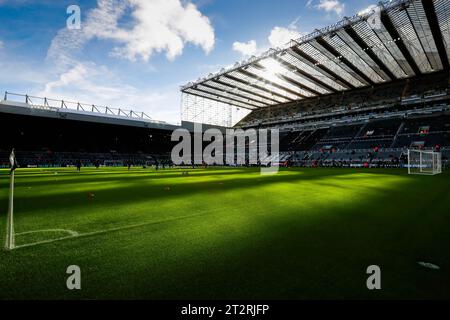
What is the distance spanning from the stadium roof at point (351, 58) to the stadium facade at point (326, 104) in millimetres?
142

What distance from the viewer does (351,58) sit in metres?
36.3

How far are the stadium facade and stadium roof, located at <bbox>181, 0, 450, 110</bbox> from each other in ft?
0.47

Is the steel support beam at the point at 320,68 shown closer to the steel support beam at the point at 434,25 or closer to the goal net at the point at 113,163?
the steel support beam at the point at 434,25

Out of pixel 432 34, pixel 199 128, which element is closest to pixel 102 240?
pixel 432 34

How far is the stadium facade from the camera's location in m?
30.0

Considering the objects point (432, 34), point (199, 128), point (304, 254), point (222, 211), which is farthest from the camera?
point (199, 128)

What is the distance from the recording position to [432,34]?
28188 millimetres

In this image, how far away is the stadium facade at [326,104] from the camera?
30.0m

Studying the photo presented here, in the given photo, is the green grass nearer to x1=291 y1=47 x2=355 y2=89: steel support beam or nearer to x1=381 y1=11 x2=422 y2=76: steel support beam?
x1=381 y1=11 x2=422 y2=76: steel support beam

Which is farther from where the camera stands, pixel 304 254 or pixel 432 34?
pixel 432 34

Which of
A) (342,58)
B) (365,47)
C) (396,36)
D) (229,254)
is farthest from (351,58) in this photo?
(229,254)

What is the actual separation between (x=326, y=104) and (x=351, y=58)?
23.7 metres

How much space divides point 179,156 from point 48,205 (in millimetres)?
60577

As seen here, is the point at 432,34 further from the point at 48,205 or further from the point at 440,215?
the point at 48,205
